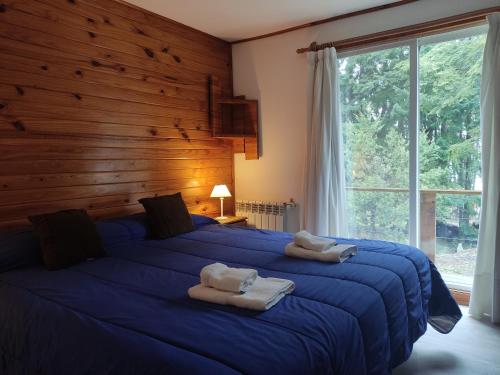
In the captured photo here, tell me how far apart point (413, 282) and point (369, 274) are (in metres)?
0.34

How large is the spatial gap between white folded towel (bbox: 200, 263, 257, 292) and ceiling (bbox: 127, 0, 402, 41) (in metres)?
2.38

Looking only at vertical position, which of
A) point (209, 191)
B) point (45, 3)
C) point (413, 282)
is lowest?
point (413, 282)

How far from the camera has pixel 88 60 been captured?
2.98 meters

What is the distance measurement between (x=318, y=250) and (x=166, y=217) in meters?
1.31

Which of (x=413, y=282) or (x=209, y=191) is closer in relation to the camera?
(x=413, y=282)

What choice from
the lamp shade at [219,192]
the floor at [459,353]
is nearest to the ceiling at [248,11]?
the lamp shade at [219,192]

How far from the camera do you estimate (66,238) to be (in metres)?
2.32

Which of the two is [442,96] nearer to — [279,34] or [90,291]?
[279,34]

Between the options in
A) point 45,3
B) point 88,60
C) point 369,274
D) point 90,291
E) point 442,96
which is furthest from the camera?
point 442,96

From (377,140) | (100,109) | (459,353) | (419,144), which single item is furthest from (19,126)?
(459,353)

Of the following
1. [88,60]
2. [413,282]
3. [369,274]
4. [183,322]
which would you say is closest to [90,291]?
[183,322]

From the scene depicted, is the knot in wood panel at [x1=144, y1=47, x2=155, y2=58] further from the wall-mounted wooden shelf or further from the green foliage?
the green foliage

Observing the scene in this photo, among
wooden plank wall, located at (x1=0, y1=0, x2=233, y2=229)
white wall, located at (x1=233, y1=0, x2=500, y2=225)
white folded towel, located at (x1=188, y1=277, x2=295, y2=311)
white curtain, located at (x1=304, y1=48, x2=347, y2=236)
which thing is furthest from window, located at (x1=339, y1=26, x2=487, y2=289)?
white folded towel, located at (x1=188, y1=277, x2=295, y2=311)

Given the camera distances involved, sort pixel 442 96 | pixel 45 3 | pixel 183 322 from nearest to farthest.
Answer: pixel 183 322 < pixel 45 3 < pixel 442 96
